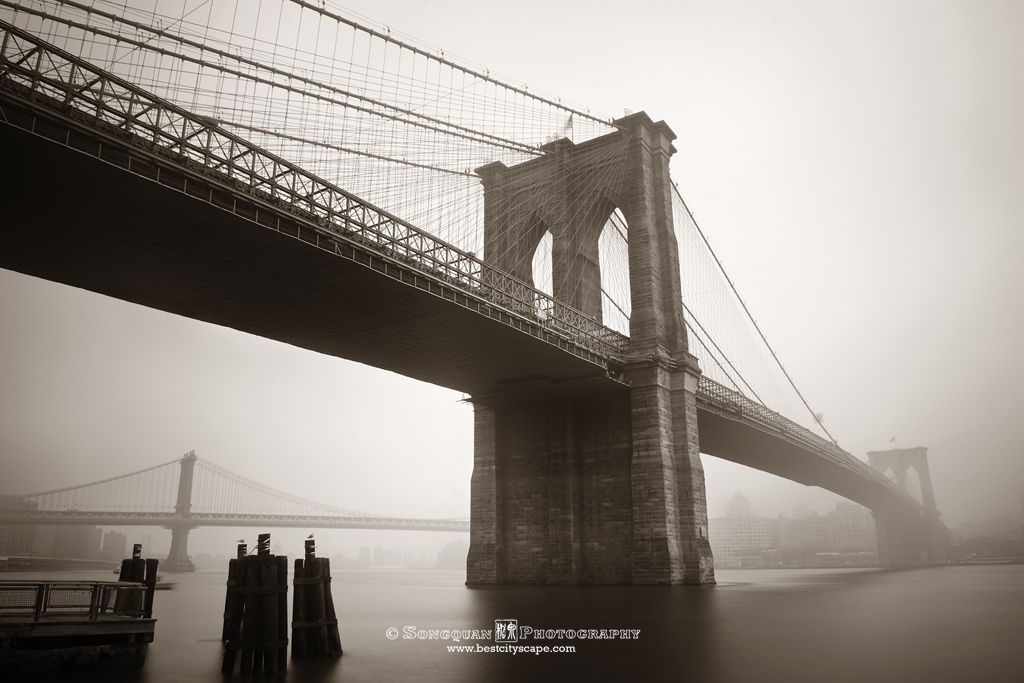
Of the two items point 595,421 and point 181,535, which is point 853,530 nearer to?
point 181,535

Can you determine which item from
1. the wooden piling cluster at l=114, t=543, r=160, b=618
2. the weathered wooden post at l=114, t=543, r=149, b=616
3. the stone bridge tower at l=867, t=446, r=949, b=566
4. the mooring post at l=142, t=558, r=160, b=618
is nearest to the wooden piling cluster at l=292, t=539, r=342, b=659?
the weathered wooden post at l=114, t=543, r=149, b=616

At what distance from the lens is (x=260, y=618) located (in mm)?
9758

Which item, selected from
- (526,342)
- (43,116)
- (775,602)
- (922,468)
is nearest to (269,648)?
(43,116)

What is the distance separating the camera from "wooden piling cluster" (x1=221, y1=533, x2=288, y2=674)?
9.58m

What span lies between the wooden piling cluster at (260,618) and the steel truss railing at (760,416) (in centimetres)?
3016

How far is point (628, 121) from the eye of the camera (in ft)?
126

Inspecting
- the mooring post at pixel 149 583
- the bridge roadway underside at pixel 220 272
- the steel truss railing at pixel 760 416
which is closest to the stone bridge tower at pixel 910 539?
the steel truss railing at pixel 760 416

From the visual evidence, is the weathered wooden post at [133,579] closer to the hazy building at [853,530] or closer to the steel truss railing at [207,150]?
the steel truss railing at [207,150]

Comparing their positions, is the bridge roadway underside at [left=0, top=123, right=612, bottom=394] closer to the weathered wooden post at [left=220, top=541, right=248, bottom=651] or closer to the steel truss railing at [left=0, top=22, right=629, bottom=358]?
the steel truss railing at [left=0, top=22, right=629, bottom=358]

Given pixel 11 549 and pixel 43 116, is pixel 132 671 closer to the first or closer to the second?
pixel 43 116

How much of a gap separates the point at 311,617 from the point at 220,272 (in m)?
15.0

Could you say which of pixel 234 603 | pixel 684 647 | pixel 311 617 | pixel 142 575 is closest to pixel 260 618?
pixel 311 617

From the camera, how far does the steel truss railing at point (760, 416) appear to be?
132 ft

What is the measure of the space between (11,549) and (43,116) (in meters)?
63.0
